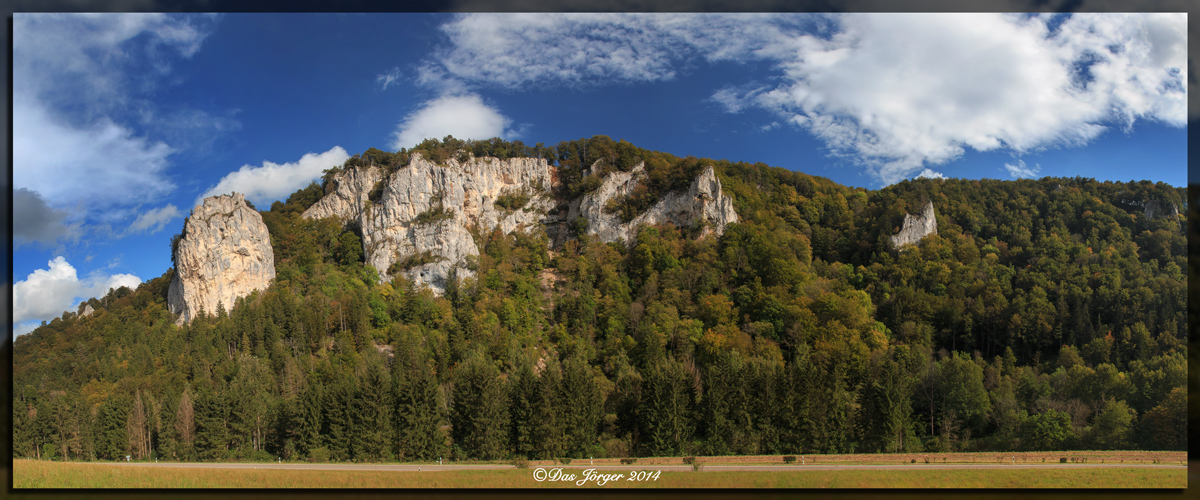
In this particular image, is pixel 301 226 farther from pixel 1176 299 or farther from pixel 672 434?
pixel 1176 299

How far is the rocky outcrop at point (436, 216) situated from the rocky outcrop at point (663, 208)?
799cm

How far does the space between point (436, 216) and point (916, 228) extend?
174ft

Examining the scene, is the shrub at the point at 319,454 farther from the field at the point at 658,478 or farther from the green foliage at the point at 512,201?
the green foliage at the point at 512,201

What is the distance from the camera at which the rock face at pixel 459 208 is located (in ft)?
214

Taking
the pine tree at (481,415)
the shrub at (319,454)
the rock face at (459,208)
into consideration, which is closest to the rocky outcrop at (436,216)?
the rock face at (459,208)

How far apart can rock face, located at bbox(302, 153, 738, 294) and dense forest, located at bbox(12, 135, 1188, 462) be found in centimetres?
199

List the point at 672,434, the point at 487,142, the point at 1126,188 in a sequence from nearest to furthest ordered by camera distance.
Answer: the point at 672,434
the point at 1126,188
the point at 487,142

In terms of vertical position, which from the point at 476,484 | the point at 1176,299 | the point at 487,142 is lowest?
the point at 476,484

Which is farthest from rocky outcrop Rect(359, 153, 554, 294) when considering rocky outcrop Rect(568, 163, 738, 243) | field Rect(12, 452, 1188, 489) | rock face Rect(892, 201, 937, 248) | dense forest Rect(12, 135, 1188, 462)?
field Rect(12, 452, 1188, 489)

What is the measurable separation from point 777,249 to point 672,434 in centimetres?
3369

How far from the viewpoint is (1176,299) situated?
37.9 metres

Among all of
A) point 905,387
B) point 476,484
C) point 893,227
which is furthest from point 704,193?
point 476,484

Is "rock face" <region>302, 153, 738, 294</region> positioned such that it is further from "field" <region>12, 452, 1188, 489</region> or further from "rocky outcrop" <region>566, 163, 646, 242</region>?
"field" <region>12, 452, 1188, 489</region>

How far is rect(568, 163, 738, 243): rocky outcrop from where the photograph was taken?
68875 mm
